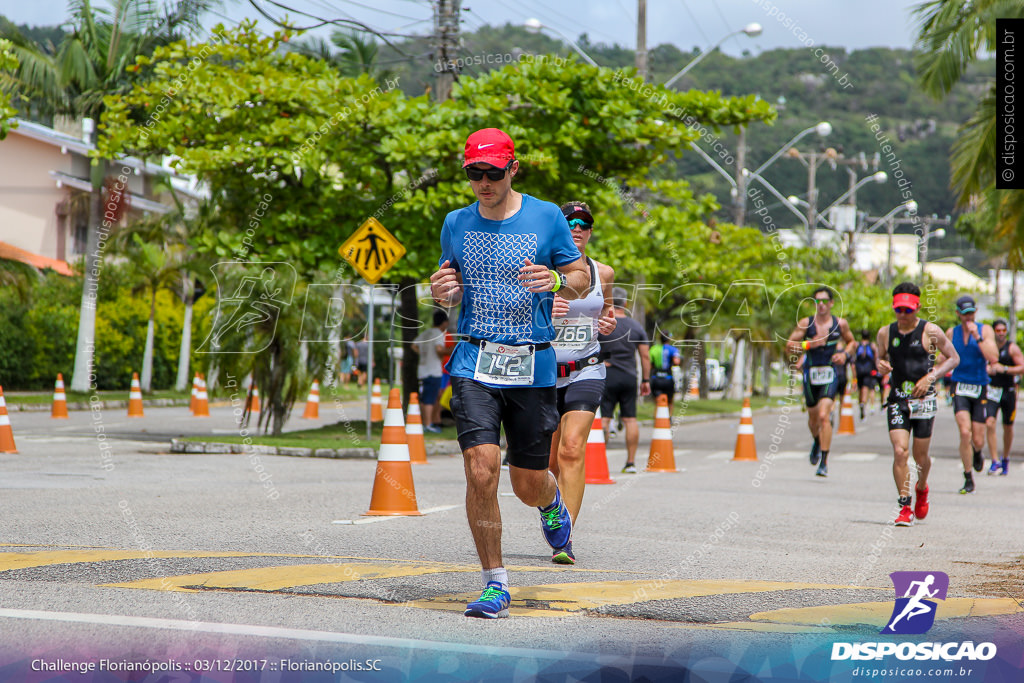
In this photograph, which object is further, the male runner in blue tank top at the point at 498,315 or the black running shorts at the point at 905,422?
the black running shorts at the point at 905,422

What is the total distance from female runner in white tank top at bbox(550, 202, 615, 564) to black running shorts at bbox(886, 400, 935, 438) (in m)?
3.16

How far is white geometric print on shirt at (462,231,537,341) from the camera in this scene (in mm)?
5480

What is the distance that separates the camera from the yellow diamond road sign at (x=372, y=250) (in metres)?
16.8

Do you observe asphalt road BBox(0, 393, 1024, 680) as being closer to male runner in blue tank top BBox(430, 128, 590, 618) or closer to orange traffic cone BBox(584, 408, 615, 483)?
orange traffic cone BBox(584, 408, 615, 483)

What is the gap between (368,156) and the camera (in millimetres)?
18844

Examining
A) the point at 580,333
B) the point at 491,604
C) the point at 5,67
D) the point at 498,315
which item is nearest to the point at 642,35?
the point at 5,67

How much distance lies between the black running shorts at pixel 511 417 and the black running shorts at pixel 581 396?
7.56 feet

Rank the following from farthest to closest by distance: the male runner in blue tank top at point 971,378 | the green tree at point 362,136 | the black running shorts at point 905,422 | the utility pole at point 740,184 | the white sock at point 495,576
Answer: the utility pole at point 740,184, the green tree at point 362,136, the male runner in blue tank top at point 971,378, the black running shorts at point 905,422, the white sock at point 495,576

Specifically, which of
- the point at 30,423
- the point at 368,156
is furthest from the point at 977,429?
the point at 30,423

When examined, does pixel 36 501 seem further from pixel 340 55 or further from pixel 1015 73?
pixel 340 55

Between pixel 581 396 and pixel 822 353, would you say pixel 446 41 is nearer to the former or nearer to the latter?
pixel 822 353

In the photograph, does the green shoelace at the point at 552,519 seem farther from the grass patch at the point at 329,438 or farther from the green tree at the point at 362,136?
the green tree at the point at 362,136

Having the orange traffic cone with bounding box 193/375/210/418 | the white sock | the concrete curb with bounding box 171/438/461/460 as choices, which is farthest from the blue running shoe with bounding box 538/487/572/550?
the orange traffic cone with bounding box 193/375/210/418

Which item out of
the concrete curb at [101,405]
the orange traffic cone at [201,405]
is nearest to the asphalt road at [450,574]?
the orange traffic cone at [201,405]
